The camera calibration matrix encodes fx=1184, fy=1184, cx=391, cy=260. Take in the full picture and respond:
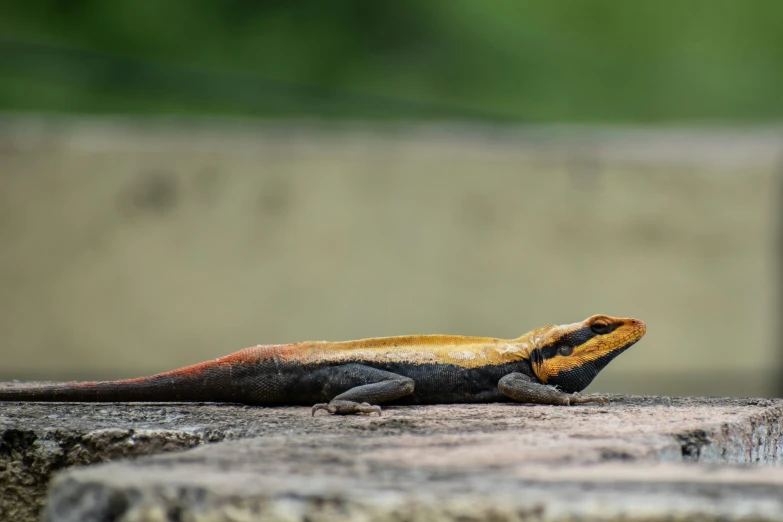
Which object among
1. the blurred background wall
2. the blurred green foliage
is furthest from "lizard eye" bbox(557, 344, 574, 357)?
the blurred green foliage

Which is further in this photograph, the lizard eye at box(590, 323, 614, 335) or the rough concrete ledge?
the lizard eye at box(590, 323, 614, 335)

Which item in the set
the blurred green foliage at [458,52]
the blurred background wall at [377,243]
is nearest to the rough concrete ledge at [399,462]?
the blurred background wall at [377,243]

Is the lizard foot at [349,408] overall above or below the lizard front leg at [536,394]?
below

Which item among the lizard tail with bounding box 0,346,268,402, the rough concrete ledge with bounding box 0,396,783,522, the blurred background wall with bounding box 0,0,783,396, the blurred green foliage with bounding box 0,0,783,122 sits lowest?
the rough concrete ledge with bounding box 0,396,783,522

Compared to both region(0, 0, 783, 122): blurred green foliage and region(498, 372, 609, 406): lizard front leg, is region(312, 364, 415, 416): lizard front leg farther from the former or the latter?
region(0, 0, 783, 122): blurred green foliage

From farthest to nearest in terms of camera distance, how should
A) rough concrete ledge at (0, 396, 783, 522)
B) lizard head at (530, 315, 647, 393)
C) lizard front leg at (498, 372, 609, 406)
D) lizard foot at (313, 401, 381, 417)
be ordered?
lizard head at (530, 315, 647, 393)
lizard front leg at (498, 372, 609, 406)
lizard foot at (313, 401, 381, 417)
rough concrete ledge at (0, 396, 783, 522)

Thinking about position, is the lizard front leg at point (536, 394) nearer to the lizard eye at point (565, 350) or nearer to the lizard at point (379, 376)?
the lizard at point (379, 376)

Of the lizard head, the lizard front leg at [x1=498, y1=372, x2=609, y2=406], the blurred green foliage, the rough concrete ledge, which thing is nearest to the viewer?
→ the rough concrete ledge

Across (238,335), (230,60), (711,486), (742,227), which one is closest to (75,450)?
(711,486)
